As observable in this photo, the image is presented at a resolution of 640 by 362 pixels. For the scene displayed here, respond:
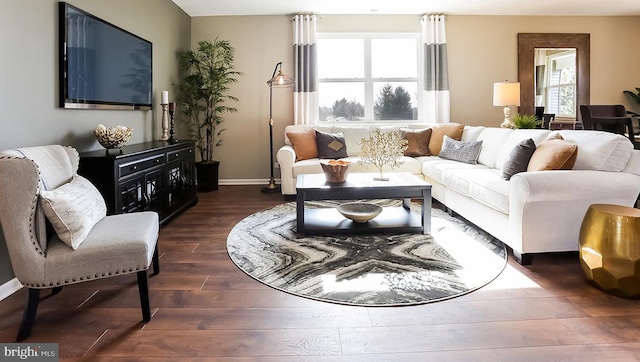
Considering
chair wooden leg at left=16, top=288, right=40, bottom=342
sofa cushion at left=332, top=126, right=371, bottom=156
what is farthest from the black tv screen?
sofa cushion at left=332, top=126, right=371, bottom=156

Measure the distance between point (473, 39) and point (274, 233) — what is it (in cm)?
452

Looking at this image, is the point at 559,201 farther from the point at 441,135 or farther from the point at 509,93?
the point at 509,93

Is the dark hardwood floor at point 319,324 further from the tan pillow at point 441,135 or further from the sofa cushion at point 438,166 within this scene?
the tan pillow at point 441,135

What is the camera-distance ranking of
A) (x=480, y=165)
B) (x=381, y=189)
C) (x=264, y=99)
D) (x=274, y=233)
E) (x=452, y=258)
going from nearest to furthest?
(x=452, y=258)
(x=381, y=189)
(x=274, y=233)
(x=480, y=165)
(x=264, y=99)

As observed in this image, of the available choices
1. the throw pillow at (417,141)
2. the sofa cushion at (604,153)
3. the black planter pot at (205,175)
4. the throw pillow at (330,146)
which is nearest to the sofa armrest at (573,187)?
the sofa cushion at (604,153)

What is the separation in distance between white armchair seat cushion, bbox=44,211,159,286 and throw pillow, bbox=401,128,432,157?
3.76 metres

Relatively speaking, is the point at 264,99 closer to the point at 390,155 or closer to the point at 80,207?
the point at 390,155

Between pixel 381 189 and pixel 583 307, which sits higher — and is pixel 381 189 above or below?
above

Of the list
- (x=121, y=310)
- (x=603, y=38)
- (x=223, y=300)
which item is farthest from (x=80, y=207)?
(x=603, y=38)

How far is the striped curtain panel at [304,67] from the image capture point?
18.8 feet

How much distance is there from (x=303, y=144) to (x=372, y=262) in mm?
2593

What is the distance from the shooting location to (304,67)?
5750 millimetres

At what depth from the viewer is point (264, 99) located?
5.94m

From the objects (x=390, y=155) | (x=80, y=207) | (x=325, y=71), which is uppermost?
(x=325, y=71)
